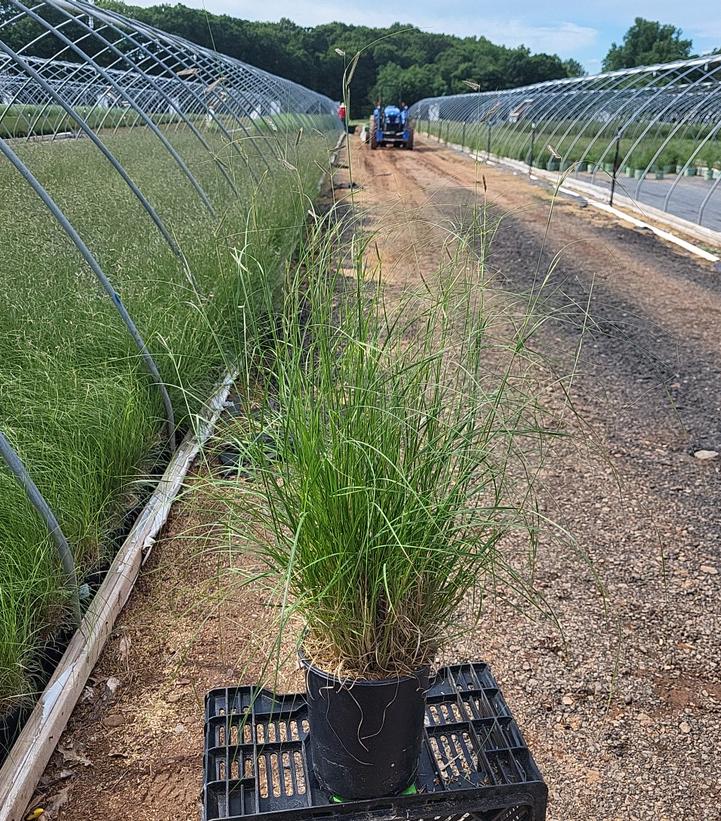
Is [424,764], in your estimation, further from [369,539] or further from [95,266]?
[95,266]

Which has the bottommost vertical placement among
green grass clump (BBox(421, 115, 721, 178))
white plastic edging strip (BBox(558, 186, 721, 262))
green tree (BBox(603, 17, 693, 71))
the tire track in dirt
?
the tire track in dirt

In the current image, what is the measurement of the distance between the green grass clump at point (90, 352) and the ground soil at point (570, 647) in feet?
0.87

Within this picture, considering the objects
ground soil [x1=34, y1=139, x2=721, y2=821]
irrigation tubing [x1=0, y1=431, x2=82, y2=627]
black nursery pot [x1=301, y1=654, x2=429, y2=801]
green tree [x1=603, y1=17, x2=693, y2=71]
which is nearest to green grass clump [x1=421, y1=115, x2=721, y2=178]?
ground soil [x1=34, y1=139, x2=721, y2=821]

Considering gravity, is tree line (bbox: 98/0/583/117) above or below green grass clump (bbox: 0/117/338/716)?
above

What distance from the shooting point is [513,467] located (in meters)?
3.26

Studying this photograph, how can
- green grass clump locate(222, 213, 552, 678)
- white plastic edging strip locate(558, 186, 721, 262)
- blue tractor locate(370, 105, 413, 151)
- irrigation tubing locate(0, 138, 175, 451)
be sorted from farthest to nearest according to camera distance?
blue tractor locate(370, 105, 413, 151), white plastic edging strip locate(558, 186, 721, 262), irrigation tubing locate(0, 138, 175, 451), green grass clump locate(222, 213, 552, 678)

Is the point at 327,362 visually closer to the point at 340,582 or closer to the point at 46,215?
the point at 340,582

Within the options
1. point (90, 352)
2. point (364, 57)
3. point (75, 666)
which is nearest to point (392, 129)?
point (364, 57)

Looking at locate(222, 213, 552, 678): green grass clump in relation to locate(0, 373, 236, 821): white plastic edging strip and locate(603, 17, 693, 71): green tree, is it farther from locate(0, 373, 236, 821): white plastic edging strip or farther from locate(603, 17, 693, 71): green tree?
locate(603, 17, 693, 71): green tree

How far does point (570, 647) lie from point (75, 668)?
1.46 meters

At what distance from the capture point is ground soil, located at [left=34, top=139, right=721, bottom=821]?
1723 millimetres

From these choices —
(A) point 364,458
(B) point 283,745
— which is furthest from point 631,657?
(A) point 364,458

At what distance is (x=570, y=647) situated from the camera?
219cm

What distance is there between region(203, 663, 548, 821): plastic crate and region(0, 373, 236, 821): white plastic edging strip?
454mm
